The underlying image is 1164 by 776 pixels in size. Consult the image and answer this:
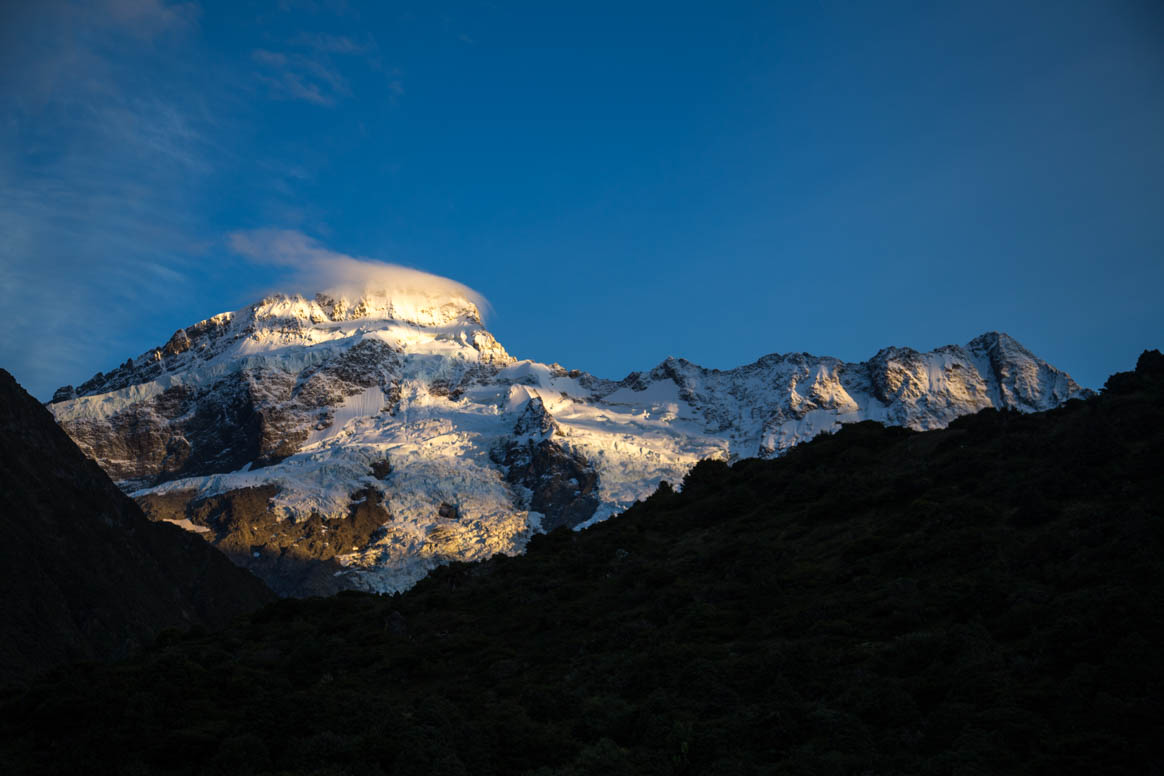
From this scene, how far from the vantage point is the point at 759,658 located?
30625mm

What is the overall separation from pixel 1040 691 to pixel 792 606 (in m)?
12.6

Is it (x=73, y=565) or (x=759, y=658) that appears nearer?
(x=759, y=658)

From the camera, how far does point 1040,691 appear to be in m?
24.0

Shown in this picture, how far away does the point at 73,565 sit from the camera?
7044cm

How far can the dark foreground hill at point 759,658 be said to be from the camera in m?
24.0

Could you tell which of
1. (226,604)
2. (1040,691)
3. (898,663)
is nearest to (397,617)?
(898,663)

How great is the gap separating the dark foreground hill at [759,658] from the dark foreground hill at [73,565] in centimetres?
2294

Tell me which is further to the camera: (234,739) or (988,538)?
(988,538)

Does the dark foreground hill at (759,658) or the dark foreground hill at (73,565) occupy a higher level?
the dark foreground hill at (73,565)

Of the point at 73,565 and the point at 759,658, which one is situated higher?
the point at 73,565

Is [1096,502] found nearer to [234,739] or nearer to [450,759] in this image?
[450,759]

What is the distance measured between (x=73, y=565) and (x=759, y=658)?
59.6 meters

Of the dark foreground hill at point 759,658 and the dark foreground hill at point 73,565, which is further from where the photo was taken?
the dark foreground hill at point 73,565

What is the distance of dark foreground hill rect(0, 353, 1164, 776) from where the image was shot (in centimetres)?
2402
